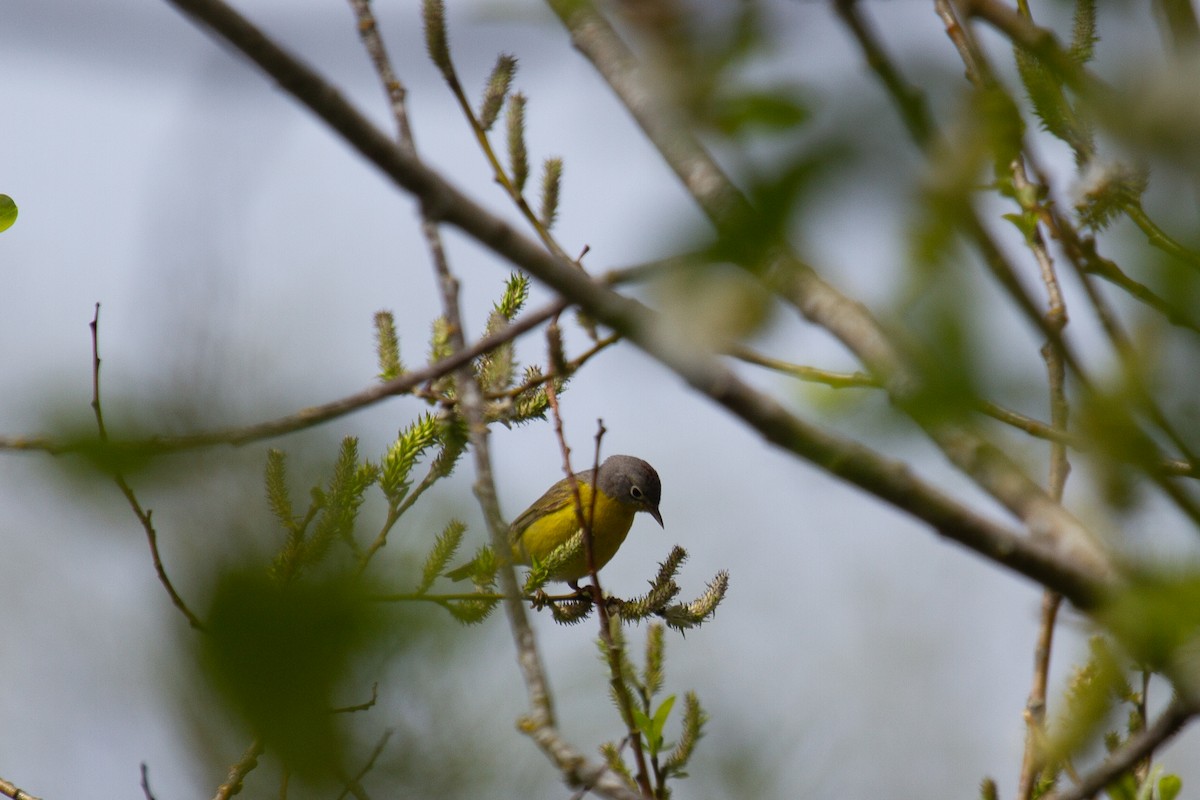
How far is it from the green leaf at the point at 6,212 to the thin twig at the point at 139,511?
29cm

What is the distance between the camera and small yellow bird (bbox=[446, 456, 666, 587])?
24.7 feet

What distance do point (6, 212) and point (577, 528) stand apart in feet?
15.7

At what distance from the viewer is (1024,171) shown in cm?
241

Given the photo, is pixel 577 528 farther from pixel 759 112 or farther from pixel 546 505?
pixel 759 112

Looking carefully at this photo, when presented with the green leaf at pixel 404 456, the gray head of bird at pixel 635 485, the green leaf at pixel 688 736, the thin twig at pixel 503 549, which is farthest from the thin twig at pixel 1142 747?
the gray head of bird at pixel 635 485

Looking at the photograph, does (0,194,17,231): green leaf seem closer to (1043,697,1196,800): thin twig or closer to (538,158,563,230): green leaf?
(538,158,563,230): green leaf

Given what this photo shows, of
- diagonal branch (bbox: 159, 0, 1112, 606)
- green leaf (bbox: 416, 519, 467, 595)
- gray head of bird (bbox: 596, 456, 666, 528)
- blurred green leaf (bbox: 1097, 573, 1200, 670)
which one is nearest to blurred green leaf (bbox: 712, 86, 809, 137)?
diagonal branch (bbox: 159, 0, 1112, 606)

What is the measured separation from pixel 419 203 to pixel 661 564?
244 centimetres

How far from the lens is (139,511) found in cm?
187

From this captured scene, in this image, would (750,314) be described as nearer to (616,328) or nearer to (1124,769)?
(616,328)

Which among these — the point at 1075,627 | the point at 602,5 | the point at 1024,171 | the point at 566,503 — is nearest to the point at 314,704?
the point at 602,5

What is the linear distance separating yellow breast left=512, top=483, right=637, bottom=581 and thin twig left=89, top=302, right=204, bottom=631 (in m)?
4.65

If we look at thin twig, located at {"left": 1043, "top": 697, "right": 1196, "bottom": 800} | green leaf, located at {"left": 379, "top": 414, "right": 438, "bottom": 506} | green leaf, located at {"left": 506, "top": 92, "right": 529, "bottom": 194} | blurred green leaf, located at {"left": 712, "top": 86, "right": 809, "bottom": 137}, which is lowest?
thin twig, located at {"left": 1043, "top": 697, "right": 1196, "bottom": 800}

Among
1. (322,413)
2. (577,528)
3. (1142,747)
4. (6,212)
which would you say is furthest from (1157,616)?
(577,528)
